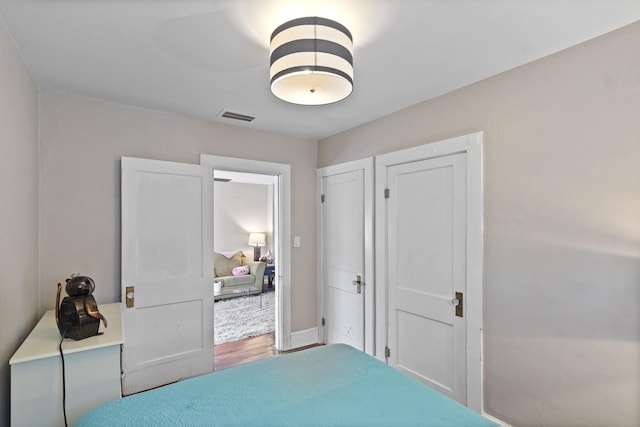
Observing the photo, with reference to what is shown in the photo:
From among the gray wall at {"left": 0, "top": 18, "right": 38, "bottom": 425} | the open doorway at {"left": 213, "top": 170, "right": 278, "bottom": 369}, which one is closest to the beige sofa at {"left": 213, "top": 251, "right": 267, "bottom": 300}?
the open doorway at {"left": 213, "top": 170, "right": 278, "bottom": 369}

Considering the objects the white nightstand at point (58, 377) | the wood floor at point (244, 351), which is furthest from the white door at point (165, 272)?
the white nightstand at point (58, 377)

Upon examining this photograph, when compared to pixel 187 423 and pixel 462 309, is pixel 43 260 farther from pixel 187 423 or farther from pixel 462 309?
pixel 462 309

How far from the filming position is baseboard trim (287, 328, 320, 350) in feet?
11.9

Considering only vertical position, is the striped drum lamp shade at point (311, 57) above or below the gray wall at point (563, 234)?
above

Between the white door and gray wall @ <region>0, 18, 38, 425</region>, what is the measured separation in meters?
0.57

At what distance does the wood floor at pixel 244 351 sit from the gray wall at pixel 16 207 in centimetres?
169

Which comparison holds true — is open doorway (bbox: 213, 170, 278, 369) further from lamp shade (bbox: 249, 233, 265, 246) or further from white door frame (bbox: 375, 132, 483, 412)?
white door frame (bbox: 375, 132, 483, 412)

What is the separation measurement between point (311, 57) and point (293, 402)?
1.51 meters

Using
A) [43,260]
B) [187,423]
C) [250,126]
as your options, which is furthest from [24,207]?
[250,126]

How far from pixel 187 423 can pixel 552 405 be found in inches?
78.1

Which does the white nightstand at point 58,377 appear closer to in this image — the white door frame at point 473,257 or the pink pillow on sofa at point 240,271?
the white door frame at point 473,257

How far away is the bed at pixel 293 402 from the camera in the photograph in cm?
131

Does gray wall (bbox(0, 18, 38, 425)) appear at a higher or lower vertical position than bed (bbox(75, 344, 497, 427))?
higher

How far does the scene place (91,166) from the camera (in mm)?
2555
